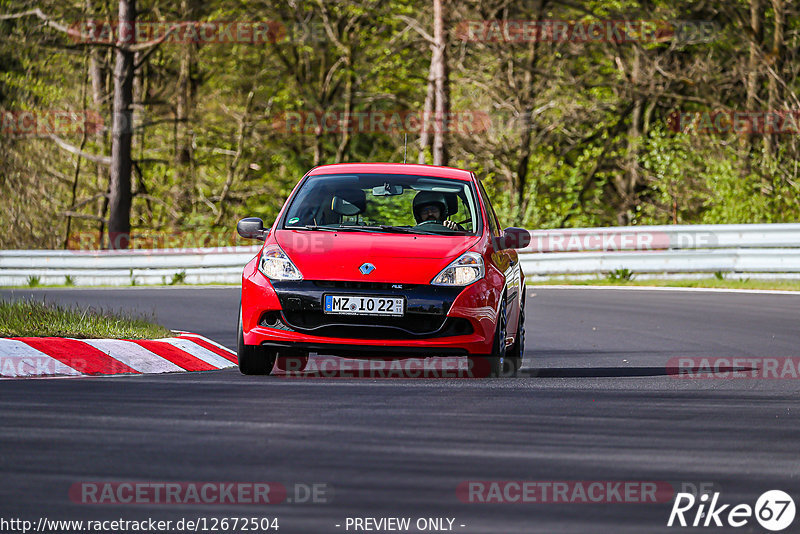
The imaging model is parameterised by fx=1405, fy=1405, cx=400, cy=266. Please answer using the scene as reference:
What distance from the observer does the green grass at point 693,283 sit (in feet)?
72.2

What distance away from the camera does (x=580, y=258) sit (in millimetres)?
24047

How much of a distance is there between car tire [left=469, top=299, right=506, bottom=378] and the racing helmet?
3.65ft

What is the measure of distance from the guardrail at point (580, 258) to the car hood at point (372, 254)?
1357 cm

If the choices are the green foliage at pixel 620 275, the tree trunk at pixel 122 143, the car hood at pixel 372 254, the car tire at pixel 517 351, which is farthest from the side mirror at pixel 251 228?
the tree trunk at pixel 122 143

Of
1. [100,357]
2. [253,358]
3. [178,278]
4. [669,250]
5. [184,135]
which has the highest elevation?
[253,358]

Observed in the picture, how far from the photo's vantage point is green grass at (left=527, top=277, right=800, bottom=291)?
72.2 feet

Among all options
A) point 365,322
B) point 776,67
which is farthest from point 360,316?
point 776,67

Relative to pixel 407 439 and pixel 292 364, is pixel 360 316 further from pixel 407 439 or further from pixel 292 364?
pixel 407 439

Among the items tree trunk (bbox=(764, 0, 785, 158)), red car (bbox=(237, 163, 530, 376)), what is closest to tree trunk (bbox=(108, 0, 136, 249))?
tree trunk (bbox=(764, 0, 785, 158))

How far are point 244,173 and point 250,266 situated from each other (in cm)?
3277

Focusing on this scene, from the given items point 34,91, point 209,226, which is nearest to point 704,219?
point 209,226

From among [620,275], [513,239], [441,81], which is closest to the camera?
[513,239]

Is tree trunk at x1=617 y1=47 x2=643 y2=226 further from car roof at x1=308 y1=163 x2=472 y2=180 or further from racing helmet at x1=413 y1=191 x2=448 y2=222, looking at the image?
racing helmet at x1=413 y1=191 x2=448 y2=222

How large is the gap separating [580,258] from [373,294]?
15012mm
